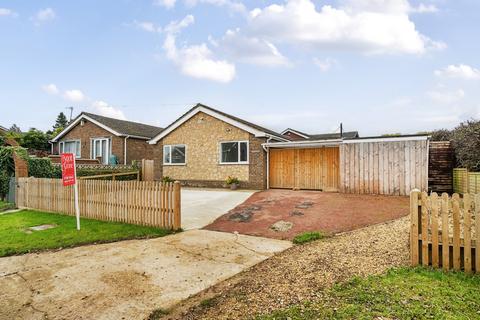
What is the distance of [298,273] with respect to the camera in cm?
471

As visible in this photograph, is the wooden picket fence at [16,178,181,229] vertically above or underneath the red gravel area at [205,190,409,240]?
above

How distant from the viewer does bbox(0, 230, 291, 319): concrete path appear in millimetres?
3865

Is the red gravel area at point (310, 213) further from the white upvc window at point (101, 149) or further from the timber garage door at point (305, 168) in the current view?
the white upvc window at point (101, 149)

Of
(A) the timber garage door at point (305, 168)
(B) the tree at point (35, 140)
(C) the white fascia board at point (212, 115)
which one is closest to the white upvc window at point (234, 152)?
(C) the white fascia board at point (212, 115)

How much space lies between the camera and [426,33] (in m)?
11.9

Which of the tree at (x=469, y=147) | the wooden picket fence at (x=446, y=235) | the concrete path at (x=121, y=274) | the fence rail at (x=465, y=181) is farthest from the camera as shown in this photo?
the tree at (x=469, y=147)

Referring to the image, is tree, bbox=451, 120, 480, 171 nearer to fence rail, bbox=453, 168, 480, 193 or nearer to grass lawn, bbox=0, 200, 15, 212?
fence rail, bbox=453, 168, 480, 193

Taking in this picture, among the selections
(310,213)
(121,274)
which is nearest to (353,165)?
(310,213)

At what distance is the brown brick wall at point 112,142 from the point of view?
81.1ft

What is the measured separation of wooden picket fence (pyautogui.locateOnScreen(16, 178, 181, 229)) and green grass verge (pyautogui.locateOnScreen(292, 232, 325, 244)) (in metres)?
3.39

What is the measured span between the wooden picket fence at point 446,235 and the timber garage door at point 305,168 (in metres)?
10.00

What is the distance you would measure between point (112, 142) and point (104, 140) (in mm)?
1132

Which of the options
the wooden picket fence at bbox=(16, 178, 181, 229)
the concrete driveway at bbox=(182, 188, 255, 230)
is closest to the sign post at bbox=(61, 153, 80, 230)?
the wooden picket fence at bbox=(16, 178, 181, 229)

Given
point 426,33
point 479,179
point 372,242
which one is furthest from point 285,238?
point 426,33
